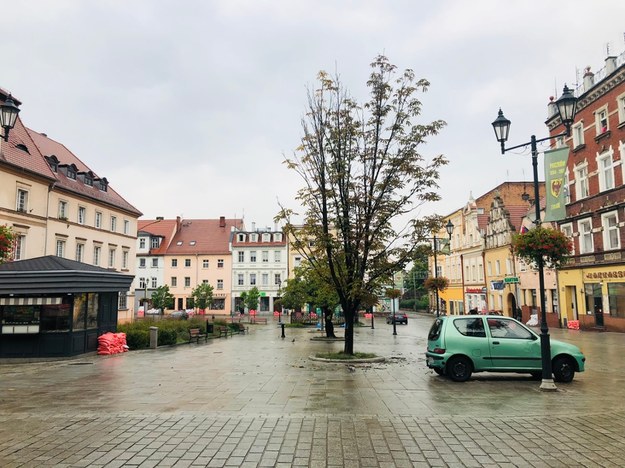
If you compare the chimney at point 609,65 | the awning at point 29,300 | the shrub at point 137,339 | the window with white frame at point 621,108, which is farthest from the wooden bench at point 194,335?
the chimney at point 609,65

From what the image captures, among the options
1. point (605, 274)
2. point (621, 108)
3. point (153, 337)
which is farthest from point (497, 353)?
point (621, 108)

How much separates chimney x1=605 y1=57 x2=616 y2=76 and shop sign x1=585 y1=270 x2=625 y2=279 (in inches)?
495

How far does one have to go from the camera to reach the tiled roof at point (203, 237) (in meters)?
65.2

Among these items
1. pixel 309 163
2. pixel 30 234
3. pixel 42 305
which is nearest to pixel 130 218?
pixel 30 234

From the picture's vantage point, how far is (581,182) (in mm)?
31797

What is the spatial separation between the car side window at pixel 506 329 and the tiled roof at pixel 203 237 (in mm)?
56066

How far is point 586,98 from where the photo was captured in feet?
99.1

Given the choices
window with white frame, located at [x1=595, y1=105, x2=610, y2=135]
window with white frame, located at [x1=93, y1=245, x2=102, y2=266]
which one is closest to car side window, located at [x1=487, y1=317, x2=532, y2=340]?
window with white frame, located at [x1=595, y1=105, x2=610, y2=135]

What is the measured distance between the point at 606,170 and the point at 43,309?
32.5m

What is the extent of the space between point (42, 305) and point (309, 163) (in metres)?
11.5

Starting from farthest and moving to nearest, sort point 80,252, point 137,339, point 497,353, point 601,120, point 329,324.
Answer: point 80,252 → point 601,120 → point 329,324 → point 137,339 → point 497,353

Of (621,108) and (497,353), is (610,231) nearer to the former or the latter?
(621,108)

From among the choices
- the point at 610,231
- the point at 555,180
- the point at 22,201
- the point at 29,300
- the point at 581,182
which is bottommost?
Answer: the point at 29,300

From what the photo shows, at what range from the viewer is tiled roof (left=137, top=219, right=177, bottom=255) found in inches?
2574
